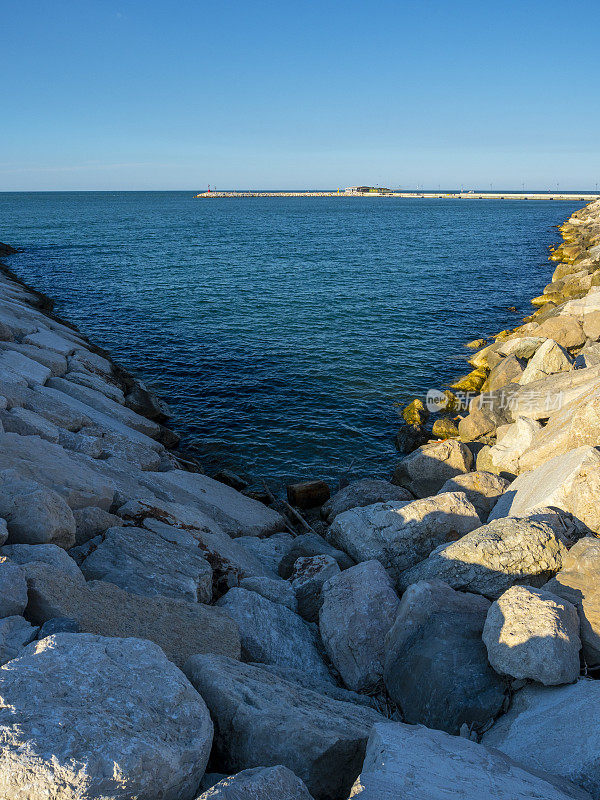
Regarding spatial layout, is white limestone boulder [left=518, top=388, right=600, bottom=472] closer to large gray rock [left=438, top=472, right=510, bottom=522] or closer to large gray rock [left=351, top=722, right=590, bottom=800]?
large gray rock [left=438, top=472, right=510, bottom=522]

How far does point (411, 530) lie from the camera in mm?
9367

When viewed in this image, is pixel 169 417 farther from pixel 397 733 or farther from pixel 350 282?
pixel 350 282

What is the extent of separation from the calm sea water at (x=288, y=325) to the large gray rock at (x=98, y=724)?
459 inches

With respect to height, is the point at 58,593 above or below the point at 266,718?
above

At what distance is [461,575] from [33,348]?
14.7 meters

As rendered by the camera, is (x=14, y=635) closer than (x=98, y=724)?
No

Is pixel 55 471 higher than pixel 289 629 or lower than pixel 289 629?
higher

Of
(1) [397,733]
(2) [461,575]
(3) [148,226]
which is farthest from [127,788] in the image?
(3) [148,226]

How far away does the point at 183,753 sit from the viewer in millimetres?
3814

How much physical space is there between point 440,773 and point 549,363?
15.6 meters

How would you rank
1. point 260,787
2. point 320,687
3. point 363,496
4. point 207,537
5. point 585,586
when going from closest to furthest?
point 260,787, point 585,586, point 320,687, point 207,537, point 363,496

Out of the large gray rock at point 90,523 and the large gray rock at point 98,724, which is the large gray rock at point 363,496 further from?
the large gray rock at point 98,724

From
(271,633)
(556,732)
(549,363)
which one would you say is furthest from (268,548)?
(549,363)

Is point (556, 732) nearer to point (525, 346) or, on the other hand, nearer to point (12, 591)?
point (12, 591)
